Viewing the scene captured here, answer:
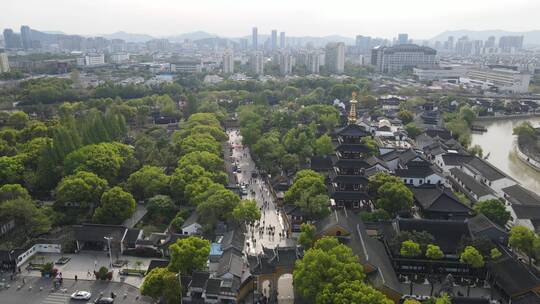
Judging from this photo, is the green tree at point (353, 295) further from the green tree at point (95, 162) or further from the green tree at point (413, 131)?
the green tree at point (413, 131)

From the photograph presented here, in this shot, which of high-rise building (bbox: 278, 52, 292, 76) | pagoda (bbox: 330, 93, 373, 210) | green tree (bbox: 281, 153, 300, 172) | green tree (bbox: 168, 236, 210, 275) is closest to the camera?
green tree (bbox: 168, 236, 210, 275)

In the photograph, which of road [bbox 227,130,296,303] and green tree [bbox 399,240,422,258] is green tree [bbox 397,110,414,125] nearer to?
road [bbox 227,130,296,303]

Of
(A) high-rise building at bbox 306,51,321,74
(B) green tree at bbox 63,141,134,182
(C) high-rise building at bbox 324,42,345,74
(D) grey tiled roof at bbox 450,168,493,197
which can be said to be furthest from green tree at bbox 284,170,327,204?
Answer: (C) high-rise building at bbox 324,42,345,74

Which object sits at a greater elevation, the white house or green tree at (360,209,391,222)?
green tree at (360,209,391,222)

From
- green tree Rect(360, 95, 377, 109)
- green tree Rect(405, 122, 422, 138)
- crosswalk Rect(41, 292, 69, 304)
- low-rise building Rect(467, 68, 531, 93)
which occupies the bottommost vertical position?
crosswalk Rect(41, 292, 69, 304)

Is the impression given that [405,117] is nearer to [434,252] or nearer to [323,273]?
[434,252]

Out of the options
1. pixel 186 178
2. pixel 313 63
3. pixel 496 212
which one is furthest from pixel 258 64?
pixel 496 212
